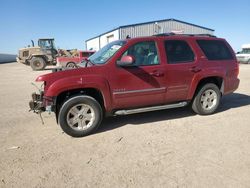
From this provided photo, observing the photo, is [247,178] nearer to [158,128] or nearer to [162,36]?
[158,128]

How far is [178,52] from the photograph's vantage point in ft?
16.9

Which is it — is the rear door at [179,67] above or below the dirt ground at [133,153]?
above

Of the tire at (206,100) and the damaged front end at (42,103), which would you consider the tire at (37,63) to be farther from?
the tire at (206,100)

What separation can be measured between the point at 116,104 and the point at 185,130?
1.51 metres

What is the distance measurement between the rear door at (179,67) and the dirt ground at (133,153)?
663 mm

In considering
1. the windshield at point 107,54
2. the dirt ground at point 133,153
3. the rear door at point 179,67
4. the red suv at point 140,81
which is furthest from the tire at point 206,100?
the windshield at point 107,54

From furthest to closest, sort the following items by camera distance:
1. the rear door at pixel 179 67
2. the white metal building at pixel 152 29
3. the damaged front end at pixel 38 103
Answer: the white metal building at pixel 152 29
the rear door at pixel 179 67
the damaged front end at pixel 38 103

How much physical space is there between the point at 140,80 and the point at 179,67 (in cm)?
101

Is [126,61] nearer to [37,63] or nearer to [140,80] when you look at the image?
[140,80]

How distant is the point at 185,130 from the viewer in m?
4.63

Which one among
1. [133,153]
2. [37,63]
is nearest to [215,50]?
[133,153]

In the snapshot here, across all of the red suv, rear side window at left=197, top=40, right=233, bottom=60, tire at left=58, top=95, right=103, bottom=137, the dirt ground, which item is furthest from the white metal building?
tire at left=58, top=95, right=103, bottom=137

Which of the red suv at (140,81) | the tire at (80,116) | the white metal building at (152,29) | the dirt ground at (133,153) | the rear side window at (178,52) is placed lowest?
the dirt ground at (133,153)

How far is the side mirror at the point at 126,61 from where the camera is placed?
14.3ft
